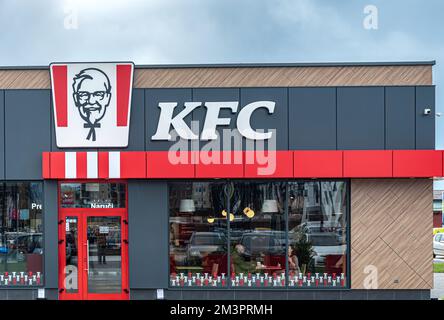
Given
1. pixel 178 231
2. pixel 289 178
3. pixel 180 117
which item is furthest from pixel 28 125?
pixel 289 178

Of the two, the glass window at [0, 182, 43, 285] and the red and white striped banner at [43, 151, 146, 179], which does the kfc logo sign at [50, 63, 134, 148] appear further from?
the glass window at [0, 182, 43, 285]

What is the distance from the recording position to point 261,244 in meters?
8.83

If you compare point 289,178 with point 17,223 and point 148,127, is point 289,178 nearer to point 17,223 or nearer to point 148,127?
point 148,127

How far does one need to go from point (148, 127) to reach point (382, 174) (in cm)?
524

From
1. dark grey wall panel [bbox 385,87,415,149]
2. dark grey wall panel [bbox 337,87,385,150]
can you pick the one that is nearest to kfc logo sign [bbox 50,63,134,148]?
dark grey wall panel [bbox 337,87,385,150]

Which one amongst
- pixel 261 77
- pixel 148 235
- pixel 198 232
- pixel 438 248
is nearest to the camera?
pixel 148 235

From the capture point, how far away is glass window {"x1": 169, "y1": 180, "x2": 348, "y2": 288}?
8.71 m

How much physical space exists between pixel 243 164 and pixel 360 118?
2817 millimetres

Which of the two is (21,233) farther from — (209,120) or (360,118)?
(360,118)

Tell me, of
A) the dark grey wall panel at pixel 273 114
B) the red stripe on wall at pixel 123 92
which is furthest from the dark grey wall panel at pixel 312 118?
the red stripe on wall at pixel 123 92

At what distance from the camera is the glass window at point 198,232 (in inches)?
344

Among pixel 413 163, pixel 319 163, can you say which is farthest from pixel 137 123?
pixel 413 163

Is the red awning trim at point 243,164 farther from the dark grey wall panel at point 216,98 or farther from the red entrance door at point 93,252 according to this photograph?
the red entrance door at point 93,252

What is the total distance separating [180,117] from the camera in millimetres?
8570
